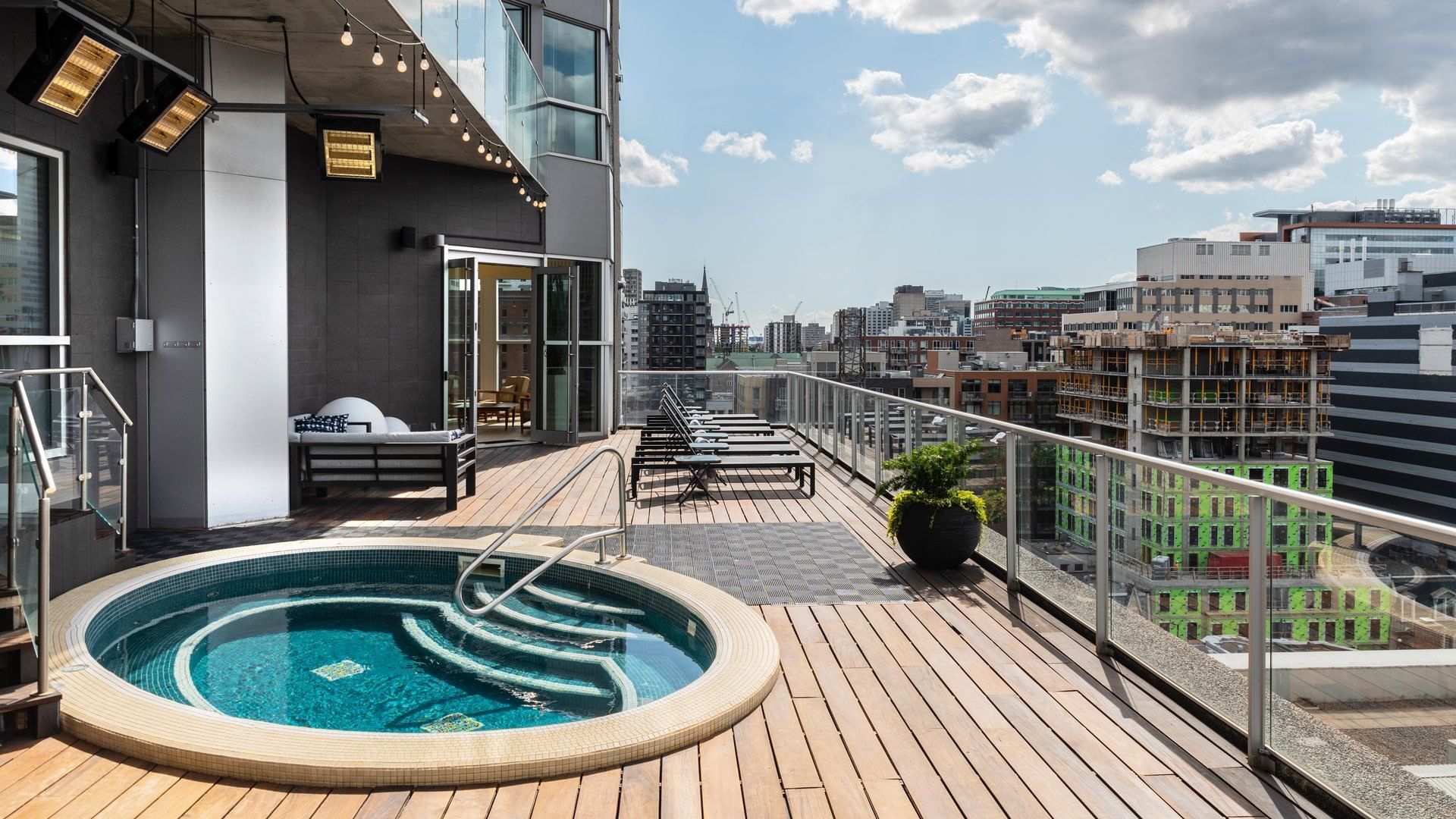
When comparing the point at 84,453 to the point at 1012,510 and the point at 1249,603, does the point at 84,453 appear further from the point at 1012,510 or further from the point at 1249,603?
the point at 1249,603

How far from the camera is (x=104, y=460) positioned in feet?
16.4

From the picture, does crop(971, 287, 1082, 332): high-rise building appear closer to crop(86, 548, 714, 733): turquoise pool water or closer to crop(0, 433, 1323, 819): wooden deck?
crop(86, 548, 714, 733): turquoise pool water

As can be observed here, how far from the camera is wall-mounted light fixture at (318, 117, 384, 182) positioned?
6207 millimetres

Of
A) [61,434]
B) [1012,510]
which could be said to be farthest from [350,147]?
[1012,510]

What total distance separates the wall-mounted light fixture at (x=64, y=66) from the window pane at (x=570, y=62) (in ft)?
24.9

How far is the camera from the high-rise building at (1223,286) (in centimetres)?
7488

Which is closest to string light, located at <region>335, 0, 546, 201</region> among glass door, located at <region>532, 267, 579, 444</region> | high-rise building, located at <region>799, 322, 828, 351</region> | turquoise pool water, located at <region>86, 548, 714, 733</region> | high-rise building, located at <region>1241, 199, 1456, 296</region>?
glass door, located at <region>532, 267, 579, 444</region>

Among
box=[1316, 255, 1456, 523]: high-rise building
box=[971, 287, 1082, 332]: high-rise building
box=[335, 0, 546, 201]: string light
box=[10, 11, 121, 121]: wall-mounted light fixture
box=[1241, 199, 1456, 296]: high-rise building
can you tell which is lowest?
box=[1316, 255, 1456, 523]: high-rise building

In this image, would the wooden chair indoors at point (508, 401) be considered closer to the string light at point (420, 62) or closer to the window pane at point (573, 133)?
the window pane at point (573, 133)

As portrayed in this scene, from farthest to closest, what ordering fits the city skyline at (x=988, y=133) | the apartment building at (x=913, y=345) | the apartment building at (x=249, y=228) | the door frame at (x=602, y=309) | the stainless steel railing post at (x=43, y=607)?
the apartment building at (x=913, y=345)
the city skyline at (x=988, y=133)
the door frame at (x=602, y=309)
the apartment building at (x=249, y=228)
the stainless steel railing post at (x=43, y=607)

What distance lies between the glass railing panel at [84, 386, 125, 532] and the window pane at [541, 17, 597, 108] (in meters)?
7.86

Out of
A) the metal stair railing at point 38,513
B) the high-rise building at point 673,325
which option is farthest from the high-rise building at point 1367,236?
the metal stair railing at point 38,513

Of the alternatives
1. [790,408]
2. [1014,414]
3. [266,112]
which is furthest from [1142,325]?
[266,112]

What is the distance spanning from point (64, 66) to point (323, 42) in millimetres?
2069
